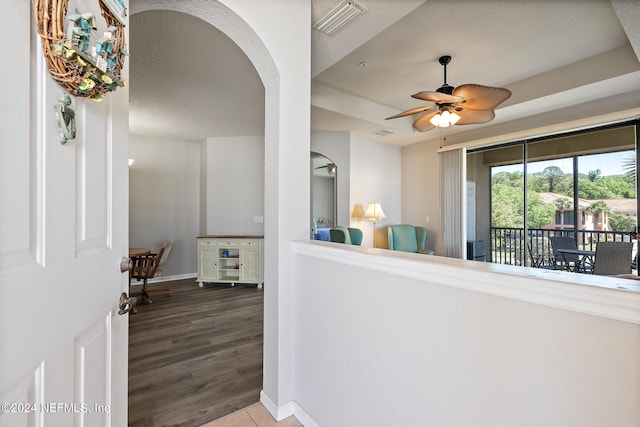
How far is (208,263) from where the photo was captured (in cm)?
468

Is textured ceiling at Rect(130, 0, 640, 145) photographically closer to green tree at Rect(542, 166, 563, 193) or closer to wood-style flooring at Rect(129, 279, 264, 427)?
green tree at Rect(542, 166, 563, 193)

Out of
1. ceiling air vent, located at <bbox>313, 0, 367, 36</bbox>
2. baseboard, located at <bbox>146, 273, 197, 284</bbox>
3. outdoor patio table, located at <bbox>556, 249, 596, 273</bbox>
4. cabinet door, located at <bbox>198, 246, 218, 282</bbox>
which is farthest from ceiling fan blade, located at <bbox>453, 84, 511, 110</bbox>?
baseboard, located at <bbox>146, 273, 197, 284</bbox>

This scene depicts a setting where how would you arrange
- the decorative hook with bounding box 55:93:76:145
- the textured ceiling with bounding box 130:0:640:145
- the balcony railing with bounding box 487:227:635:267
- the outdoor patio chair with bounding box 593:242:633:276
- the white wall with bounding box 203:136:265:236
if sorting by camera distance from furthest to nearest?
the white wall with bounding box 203:136:265:236
the balcony railing with bounding box 487:227:635:267
the outdoor patio chair with bounding box 593:242:633:276
the textured ceiling with bounding box 130:0:640:145
the decorative hook with bounding box 55:93:76:145

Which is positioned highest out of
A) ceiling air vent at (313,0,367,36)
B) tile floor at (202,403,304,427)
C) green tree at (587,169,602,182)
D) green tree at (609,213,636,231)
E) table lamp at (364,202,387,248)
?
ceiling air vent at (313,0,367,36)

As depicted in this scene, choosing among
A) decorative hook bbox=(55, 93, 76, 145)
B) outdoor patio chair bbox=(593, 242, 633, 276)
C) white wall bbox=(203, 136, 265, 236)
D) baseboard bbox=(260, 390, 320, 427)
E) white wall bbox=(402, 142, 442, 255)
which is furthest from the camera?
white wall bbox=(402, 142, 442, 255)

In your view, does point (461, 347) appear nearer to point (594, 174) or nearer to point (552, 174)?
point (594, 174)

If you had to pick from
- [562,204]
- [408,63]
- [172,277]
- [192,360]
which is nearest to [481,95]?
[408,63]

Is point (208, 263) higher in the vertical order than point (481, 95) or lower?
lower

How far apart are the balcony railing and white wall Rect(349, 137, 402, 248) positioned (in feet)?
6.03

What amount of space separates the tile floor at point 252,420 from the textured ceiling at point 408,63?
2.60 meters

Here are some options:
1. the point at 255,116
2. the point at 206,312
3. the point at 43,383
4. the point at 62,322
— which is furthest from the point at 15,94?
the point at 255,116

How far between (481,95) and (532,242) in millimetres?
3052

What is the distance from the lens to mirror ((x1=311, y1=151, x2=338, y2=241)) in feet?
16.5

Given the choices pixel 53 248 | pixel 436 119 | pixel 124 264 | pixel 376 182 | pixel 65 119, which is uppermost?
pixel 436 119
